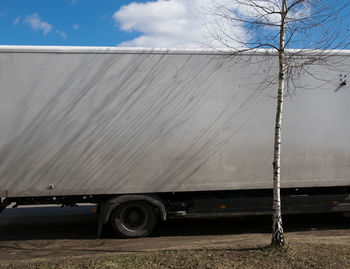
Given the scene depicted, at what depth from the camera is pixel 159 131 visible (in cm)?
539

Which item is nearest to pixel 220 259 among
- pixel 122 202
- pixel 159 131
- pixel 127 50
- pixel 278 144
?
pixel 278 144

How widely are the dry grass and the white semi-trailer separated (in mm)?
1216

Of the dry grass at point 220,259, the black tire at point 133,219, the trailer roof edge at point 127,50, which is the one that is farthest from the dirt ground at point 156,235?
the trailer roof edge at point 127,50

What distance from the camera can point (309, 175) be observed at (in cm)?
562

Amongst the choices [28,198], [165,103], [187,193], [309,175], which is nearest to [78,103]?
[165,103]

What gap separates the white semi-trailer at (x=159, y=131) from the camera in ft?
17.1

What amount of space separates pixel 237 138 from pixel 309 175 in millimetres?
1509

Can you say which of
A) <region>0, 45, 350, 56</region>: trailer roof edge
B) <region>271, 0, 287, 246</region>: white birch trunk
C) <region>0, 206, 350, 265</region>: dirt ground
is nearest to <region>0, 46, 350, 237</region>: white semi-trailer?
<region>0, 45, 350, 56</region>: trailer roof edge

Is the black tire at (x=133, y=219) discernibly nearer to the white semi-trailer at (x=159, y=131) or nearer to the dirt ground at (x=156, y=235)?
the white semi-trailer at (x=159, y=131)

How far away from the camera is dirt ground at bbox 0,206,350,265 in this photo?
506 cm

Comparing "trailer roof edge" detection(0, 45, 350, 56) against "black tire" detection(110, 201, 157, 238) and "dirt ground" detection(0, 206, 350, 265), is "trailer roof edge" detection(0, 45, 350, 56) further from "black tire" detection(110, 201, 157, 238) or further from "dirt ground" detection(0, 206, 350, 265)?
"dirt ground" detection(0, 206, 350, 265)

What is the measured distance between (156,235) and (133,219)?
616 mm

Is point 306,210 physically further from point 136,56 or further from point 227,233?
point 136,56

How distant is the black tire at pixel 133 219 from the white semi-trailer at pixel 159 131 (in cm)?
2
